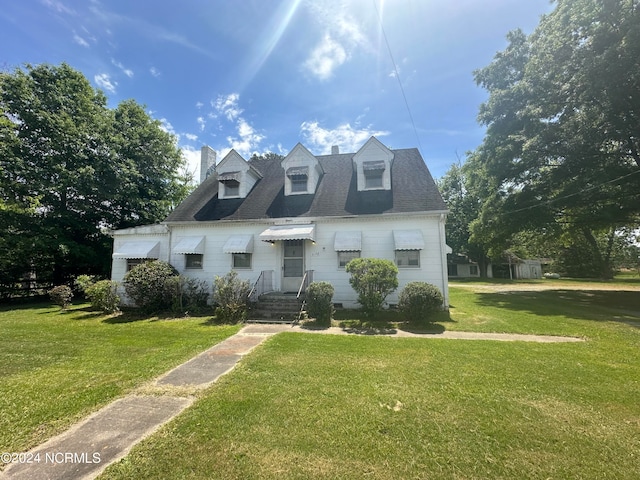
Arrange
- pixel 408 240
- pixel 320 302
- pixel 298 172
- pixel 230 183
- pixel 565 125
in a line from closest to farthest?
pixel 320 302 < pixel 408 240 < pixel 298 172 < pixel 230 183 < pixel 565 125

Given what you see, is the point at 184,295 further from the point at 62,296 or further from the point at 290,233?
the point at 62,296

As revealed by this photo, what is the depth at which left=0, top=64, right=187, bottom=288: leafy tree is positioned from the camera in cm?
1762

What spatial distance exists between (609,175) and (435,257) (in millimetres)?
13329

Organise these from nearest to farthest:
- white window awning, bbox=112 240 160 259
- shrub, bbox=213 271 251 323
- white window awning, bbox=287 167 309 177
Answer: shrub, bbox=213 271 251 323 < white window awning, bbox=112 240 160 259 < white window awning, bbox=287 167 309 177

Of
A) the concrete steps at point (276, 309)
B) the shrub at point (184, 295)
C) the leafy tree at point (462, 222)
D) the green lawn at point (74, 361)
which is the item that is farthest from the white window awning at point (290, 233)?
the leafy tree at point (462, 222)

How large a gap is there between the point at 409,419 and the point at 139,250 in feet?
54.1

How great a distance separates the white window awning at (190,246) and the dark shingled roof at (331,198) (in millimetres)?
1256

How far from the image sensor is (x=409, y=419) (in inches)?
151

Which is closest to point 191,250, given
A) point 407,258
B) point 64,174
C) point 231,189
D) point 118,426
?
point 231,189

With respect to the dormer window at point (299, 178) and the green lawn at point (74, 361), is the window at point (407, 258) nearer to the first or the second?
the dormer window at point (299, 178)

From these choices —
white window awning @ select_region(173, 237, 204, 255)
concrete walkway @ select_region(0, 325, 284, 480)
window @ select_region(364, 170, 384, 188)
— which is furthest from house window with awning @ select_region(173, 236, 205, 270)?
window @ select_region(364, 170, 384, 188)

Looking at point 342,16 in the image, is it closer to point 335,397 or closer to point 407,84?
point 407,84

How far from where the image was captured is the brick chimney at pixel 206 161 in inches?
802

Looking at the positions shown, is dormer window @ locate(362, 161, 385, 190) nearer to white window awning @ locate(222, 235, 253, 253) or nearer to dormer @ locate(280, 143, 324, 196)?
dormer @ locate(280, 143, 324, 196)
